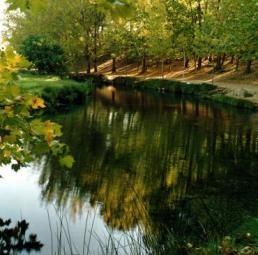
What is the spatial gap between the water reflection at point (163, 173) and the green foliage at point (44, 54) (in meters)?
20.1

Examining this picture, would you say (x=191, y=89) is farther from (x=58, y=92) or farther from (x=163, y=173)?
(x=163, y=173)

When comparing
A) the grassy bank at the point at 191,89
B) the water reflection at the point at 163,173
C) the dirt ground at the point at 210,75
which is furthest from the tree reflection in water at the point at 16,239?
the dirt ground at the point at 210,75

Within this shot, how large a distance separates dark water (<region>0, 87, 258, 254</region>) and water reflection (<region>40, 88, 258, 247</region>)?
0.03 metres

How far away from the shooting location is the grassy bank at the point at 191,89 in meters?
35.6

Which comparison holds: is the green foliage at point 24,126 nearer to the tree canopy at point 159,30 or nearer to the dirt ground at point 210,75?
the tree canopy at point 159,30

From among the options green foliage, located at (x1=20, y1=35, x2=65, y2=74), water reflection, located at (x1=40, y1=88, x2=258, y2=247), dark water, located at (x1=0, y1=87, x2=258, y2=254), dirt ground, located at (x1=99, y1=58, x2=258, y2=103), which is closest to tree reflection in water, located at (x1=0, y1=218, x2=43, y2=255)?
dark water, located at (x1=0, y1=87, x2=258, y2=254)

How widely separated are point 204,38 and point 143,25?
16945 mm

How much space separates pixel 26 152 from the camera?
5035 mm

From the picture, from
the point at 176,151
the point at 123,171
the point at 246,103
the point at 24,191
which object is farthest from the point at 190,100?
the point at 24,191

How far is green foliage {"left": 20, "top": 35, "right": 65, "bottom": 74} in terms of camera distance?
158ft

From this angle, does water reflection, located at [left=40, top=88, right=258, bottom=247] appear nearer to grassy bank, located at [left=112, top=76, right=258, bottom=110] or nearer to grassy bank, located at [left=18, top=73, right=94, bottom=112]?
grassy bank, located at [left=18, top=73, right=94, bottom=112]

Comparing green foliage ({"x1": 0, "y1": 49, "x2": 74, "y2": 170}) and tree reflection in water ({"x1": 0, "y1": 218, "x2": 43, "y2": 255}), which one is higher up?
green foliage ({"x1": 0, "y1": 49, "x2": 74, "y2": 170})

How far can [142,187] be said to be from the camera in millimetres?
13977

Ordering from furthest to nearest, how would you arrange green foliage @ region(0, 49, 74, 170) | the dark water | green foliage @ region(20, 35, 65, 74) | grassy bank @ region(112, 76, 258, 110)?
green foliage @ region(20, 35, 65, 74)
grassy bank @ region(112, 76, 258, 110)
the dark water
green foliage @ region(0, 49, 74, 170)
